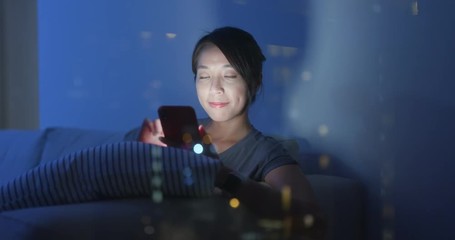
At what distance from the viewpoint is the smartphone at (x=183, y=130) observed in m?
0.94

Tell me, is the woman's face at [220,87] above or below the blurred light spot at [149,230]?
above

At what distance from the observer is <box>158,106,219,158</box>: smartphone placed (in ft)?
3.09

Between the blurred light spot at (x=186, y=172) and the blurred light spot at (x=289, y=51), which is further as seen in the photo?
the blurred light spot at (x=289, y=51)

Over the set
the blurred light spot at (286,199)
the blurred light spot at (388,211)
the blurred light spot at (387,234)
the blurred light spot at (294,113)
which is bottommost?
the blurred light spot at (387,234)

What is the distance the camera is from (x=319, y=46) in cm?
115

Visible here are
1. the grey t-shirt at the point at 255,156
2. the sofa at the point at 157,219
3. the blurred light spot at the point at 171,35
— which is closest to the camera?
the sofa at the point at 157,219

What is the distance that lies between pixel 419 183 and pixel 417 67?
193mm

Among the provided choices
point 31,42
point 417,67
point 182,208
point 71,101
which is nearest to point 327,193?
point 417,67

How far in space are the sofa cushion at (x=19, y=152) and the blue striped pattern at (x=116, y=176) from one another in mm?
724

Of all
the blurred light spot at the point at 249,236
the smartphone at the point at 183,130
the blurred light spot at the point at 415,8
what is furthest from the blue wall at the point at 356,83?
the blurred light spot at the point at 249,236

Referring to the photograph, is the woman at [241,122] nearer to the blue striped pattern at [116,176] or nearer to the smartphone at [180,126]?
the smartphone at [180,126]

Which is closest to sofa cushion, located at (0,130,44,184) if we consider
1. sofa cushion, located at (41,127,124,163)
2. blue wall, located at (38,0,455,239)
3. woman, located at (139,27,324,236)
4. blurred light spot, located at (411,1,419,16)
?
sofa cushion, located at (41,127,124,163)

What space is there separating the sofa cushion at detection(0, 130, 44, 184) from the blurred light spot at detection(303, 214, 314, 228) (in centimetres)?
80

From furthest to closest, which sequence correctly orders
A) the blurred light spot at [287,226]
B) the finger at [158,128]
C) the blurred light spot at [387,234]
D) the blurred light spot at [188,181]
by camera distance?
1. the finger at [158,128]
2. the blurred light spot at [387,234]
3. the blurred light spot at [287,226]
4. the blurred light spot at [188,181]
